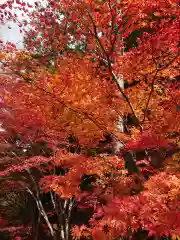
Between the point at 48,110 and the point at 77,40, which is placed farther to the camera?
the point at 77,40

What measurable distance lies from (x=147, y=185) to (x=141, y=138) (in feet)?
3.83

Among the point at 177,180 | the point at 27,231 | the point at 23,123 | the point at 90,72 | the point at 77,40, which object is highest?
the point at 77,40

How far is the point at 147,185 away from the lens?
17.1ft

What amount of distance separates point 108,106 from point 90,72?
87.4 inches

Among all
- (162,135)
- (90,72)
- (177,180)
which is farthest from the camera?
(90,72)

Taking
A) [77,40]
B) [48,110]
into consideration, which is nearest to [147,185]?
[48,110]

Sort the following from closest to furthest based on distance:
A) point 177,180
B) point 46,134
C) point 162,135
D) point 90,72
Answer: point 177,180
point 162,135
point 46,134
point 90,72

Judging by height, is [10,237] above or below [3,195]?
below

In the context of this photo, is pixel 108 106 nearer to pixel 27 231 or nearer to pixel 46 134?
pixel 46 134

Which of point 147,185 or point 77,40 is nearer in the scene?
point 147,185

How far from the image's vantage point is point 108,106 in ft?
25.0

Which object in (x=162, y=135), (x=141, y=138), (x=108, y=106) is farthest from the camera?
(x=108, y=106)

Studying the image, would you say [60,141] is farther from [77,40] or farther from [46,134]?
[77,40]

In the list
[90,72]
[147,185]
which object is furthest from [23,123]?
[147,185]
